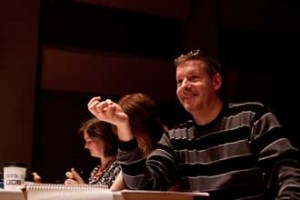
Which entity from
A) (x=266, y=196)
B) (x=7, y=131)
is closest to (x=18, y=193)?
(x=266, y=196)

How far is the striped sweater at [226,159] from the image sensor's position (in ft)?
4.82

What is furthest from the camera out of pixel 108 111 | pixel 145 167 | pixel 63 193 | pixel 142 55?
pixel 142 55

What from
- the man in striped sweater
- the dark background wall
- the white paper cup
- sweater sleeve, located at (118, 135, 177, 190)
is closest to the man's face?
the man in striped sweater

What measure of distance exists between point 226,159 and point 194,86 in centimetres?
27

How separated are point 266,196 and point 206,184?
0.62 feet

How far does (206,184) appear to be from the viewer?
1.60 metres

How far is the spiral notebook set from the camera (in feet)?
3.71

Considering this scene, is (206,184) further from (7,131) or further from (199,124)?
(7,131)

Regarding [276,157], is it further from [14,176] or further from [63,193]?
[14,176]

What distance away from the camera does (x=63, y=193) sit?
1.14m

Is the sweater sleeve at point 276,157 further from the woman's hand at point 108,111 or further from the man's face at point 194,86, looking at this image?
the woman's hand at point 108,111

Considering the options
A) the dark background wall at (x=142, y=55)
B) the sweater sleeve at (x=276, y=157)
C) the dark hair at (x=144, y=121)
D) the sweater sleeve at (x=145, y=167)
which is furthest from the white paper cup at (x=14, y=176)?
the dark background wall at (x=142, y=55)

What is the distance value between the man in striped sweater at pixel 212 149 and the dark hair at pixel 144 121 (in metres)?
0.22

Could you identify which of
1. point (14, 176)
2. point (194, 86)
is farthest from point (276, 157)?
point (14, 176)
